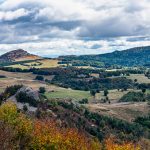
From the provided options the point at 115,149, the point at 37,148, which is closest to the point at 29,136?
the point at 37,148

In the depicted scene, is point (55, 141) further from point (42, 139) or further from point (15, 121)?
point (15, 121)

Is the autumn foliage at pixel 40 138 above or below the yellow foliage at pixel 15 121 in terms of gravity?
below

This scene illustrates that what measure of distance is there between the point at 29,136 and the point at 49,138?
921 centimetres

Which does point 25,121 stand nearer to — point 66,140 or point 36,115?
point 66,140

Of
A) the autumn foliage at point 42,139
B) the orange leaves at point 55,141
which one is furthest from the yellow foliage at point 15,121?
the orange leaves at point 55,141

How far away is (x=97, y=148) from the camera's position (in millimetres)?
118062

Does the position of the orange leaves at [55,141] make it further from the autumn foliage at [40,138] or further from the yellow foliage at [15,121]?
the yellow foliage at [15,121]

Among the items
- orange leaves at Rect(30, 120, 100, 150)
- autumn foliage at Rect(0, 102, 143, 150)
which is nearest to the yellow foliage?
autumn foliage at Rect(0, 102, 143, 150)

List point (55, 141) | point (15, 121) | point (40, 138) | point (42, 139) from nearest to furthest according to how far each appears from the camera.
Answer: point (55, 141) < point (42, 139) < point (40, 138) < point (15, 121)

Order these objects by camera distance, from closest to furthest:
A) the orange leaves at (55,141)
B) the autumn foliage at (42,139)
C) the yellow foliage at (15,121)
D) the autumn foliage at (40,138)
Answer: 1. the autumn foliage at (42,139)
2. the autumn foliage at (40,138)
3. the orange leaves at (55,141)
4. the yellow foliage at (15,121)

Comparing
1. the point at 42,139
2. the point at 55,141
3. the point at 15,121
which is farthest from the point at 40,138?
the point at 15,121

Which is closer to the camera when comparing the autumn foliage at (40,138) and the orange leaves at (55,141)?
the autumn foliage at (40,138)

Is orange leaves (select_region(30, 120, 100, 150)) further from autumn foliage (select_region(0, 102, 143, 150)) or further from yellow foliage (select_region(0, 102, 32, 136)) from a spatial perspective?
yellow foliage (select_region(0, 102, 32, 136))

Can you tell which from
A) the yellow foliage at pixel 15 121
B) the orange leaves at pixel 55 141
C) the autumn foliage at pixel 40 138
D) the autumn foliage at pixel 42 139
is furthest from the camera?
the yellow foliage at pixel 15 121
